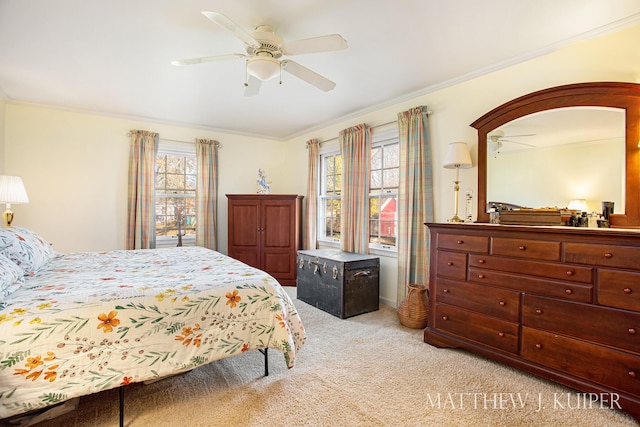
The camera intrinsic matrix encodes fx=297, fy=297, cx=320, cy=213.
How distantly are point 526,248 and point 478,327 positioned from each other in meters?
0.72

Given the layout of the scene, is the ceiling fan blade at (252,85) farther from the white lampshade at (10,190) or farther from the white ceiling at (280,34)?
the white lampshade at (10,190)

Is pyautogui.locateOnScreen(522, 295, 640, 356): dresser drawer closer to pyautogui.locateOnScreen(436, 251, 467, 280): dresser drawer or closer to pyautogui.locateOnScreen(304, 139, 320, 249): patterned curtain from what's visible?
pyautogui.locateOnScreen(436, 251, 467, 280): dresser drawer

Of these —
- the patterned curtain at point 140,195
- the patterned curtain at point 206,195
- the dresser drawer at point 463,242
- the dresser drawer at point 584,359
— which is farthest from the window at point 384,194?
the patterned curtain at point 140,195

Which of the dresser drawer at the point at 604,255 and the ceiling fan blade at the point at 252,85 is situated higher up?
the ceiling fan blade at the point at 252,85

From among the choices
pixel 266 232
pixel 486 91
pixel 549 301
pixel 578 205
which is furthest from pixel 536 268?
pixel 266 232

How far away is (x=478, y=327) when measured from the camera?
7.66 ft

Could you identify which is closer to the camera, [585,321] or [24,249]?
[585,321]

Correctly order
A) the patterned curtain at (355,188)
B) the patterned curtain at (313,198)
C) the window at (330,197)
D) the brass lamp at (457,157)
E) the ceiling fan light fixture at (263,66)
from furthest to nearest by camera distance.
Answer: the patterned curtain at (313,198) < the window at (330,197) < the patterned curtain at (355,188) < the brass lamp at (457,157) < the ceiling fan light fixture at (263,66)

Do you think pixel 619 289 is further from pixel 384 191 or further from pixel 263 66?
pixel 263 66

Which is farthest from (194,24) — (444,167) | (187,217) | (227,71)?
(187,217)

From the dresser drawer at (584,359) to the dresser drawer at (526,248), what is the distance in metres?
0.51

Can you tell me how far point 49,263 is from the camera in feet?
8.09

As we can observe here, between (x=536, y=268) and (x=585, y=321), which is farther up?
(x=536, y=268)

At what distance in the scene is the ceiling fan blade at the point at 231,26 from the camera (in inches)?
64.4
